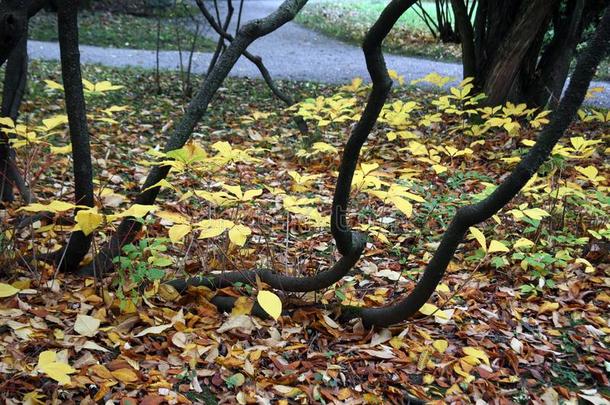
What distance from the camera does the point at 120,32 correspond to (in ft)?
44.8

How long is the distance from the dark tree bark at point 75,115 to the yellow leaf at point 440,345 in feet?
5.32

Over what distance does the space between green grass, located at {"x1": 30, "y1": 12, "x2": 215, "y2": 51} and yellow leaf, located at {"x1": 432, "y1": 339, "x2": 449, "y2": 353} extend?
10728 mm

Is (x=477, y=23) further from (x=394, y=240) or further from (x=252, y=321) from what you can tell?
(x=252, y=321)

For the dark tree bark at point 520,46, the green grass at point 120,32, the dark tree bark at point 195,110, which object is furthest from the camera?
the green grass at point 120,32

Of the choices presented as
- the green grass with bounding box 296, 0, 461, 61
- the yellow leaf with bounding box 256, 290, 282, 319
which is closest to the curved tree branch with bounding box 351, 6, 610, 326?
the yellow leaf with bounding box 256, 290, 282, 319

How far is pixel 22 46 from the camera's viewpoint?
3.44m

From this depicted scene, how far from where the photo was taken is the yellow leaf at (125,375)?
1.99 m

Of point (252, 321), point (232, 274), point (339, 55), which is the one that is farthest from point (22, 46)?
point (339, 55)

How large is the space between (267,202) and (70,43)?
1.82 metres

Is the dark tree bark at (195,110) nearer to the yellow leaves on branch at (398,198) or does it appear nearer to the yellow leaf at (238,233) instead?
the yellow leaf at (238,233)

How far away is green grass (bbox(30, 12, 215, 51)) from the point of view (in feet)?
41.1

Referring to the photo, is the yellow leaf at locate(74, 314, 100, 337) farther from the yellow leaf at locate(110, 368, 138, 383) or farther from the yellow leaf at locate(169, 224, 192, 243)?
the yellow leaf at locate(169, 224, 192, 243)

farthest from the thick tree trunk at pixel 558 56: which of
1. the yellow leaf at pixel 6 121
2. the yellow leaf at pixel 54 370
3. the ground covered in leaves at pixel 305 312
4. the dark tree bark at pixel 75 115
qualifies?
the yellow leaf at pixel 54 370

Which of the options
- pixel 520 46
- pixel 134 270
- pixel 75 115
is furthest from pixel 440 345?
pixel 520 46
